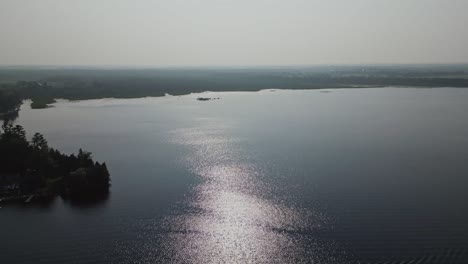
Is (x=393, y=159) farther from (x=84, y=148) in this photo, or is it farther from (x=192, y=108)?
(x=192, y=108)

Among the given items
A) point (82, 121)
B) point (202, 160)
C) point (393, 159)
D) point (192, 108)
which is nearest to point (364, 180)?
point (393, 159)

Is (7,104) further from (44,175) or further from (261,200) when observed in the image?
(261,200)

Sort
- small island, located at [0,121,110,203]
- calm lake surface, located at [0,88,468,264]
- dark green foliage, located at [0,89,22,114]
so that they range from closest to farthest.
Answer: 1. calm lake surface, located at [0,88,468,264]
2. small island, located at [0,121,110,203]
3. dark green foliage, located at [0,89,22,114]

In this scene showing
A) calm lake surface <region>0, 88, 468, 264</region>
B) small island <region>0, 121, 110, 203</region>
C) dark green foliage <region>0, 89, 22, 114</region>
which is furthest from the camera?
dark green foliage <region>0, 89, 22, 114</region>

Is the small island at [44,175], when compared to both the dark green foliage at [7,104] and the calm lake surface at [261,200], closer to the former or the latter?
the calm lake surface at [261,200]

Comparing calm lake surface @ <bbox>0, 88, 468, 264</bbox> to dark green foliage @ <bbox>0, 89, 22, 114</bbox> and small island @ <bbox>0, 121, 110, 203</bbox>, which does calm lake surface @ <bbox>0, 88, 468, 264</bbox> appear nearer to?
small island @ <bbox>0, 121, 110, 203</bbox>

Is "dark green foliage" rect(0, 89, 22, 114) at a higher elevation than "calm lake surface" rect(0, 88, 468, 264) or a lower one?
higher

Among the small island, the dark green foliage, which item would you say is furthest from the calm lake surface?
the dark green foliage
